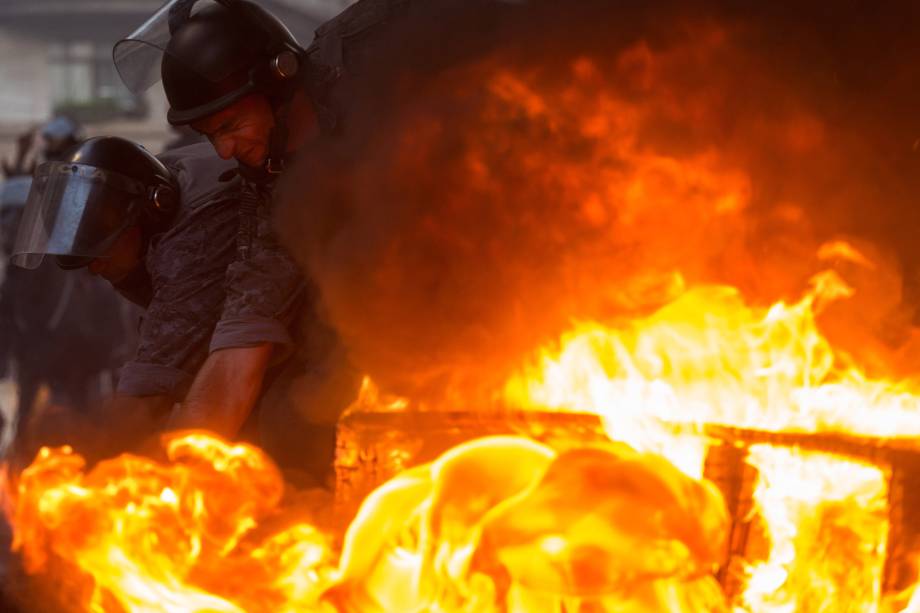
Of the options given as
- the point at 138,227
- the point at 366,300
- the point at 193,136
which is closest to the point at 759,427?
the point at 366,300

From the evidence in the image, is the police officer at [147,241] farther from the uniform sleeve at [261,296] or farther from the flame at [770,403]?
the flame at [770,403]

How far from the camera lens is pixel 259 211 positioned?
4398mm

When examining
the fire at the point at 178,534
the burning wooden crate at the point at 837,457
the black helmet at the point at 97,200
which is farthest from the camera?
the black helmet at the point at 97,200

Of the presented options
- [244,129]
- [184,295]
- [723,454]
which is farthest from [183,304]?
[723,454]

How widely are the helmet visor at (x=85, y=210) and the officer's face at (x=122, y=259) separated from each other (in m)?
0.08

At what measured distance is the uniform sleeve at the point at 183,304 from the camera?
469 centimetres

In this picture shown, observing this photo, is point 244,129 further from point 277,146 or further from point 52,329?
Result: point 52,329

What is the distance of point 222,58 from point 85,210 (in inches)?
40.5

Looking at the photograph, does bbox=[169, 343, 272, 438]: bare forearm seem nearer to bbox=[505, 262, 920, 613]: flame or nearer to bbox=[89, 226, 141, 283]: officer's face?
bbox=[505, 262, 920, 613]: flame

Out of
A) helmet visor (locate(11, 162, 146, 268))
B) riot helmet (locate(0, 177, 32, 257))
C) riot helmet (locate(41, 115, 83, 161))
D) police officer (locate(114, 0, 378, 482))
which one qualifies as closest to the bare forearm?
police officer (locate(114, 0, 378, 482))

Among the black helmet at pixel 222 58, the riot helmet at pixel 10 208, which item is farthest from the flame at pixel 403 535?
the riot helmet at pixel 10 208

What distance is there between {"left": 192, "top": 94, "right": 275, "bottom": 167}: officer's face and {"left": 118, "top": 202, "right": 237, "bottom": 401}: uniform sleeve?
1.41 feet

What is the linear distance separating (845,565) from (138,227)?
3.05 metres

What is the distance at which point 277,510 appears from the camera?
4133 millimetres
